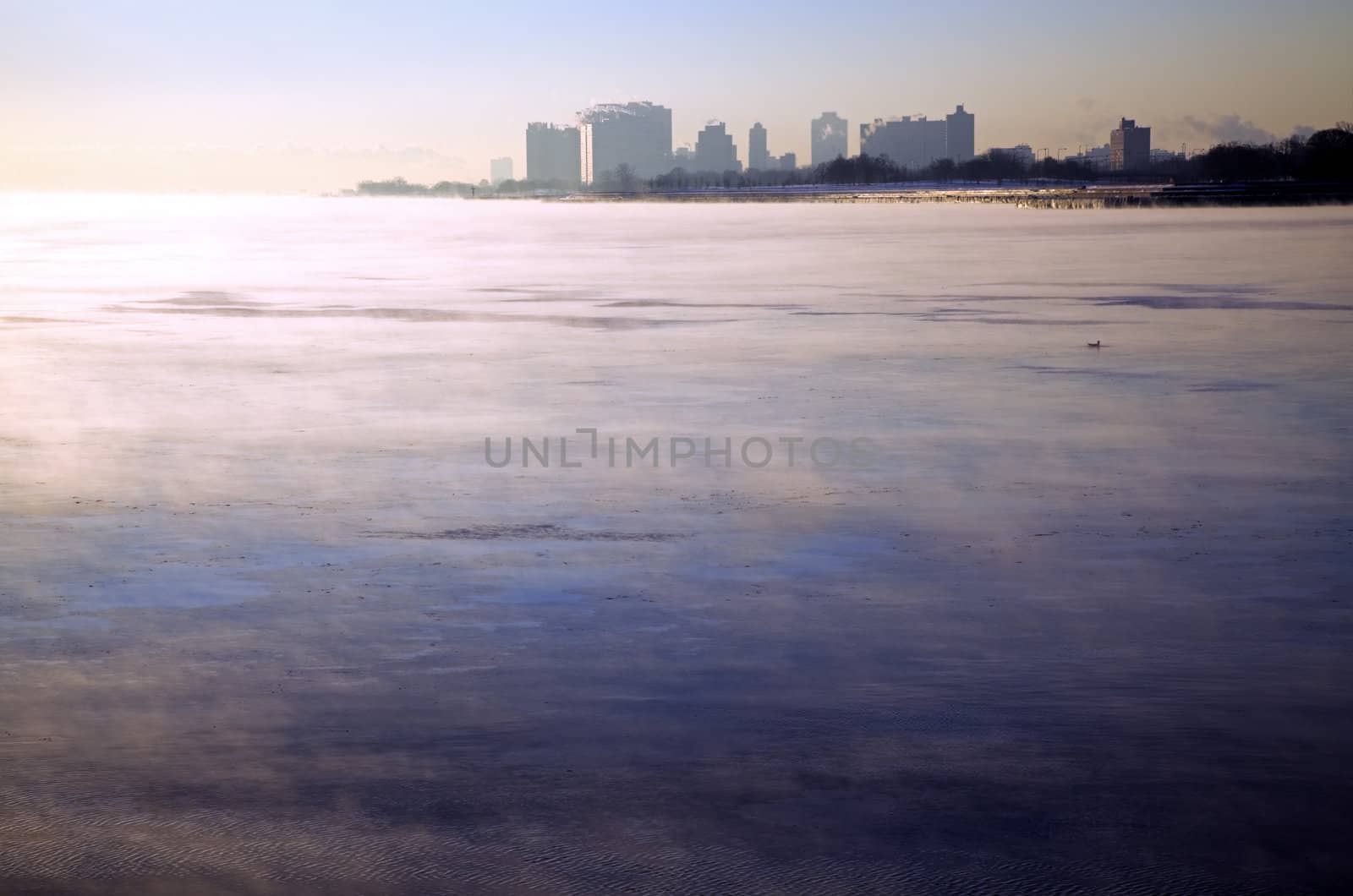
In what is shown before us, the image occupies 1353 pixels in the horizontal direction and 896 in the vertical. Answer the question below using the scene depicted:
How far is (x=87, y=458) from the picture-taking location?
12852 millimetres

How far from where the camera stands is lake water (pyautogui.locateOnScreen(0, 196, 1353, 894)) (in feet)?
17.3

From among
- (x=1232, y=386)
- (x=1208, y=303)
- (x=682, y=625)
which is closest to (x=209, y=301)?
(x=1208, y=303)

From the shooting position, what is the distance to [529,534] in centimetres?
1004

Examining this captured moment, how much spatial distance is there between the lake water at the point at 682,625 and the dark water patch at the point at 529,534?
0.25ft

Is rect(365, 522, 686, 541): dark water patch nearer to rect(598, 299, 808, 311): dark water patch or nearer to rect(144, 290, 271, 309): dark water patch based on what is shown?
rect(598, 299, 808, 311): dark water patch

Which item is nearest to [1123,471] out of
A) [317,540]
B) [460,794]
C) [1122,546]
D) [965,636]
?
[1122,546]

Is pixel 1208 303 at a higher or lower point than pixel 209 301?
lower

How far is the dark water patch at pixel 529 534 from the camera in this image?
9.91m

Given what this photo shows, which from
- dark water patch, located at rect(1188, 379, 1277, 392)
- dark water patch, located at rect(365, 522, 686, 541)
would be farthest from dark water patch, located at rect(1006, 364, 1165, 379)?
dark water patch, located at rect(365, 522, 686, 541)

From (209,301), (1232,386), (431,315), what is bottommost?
(1232,386)

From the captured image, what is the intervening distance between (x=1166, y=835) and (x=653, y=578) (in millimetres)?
4078

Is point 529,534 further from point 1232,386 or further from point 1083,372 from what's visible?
point 1083,372

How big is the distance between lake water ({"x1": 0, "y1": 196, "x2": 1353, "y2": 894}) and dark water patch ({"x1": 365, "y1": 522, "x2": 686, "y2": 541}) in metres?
0.08

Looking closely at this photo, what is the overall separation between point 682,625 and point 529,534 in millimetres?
2364
